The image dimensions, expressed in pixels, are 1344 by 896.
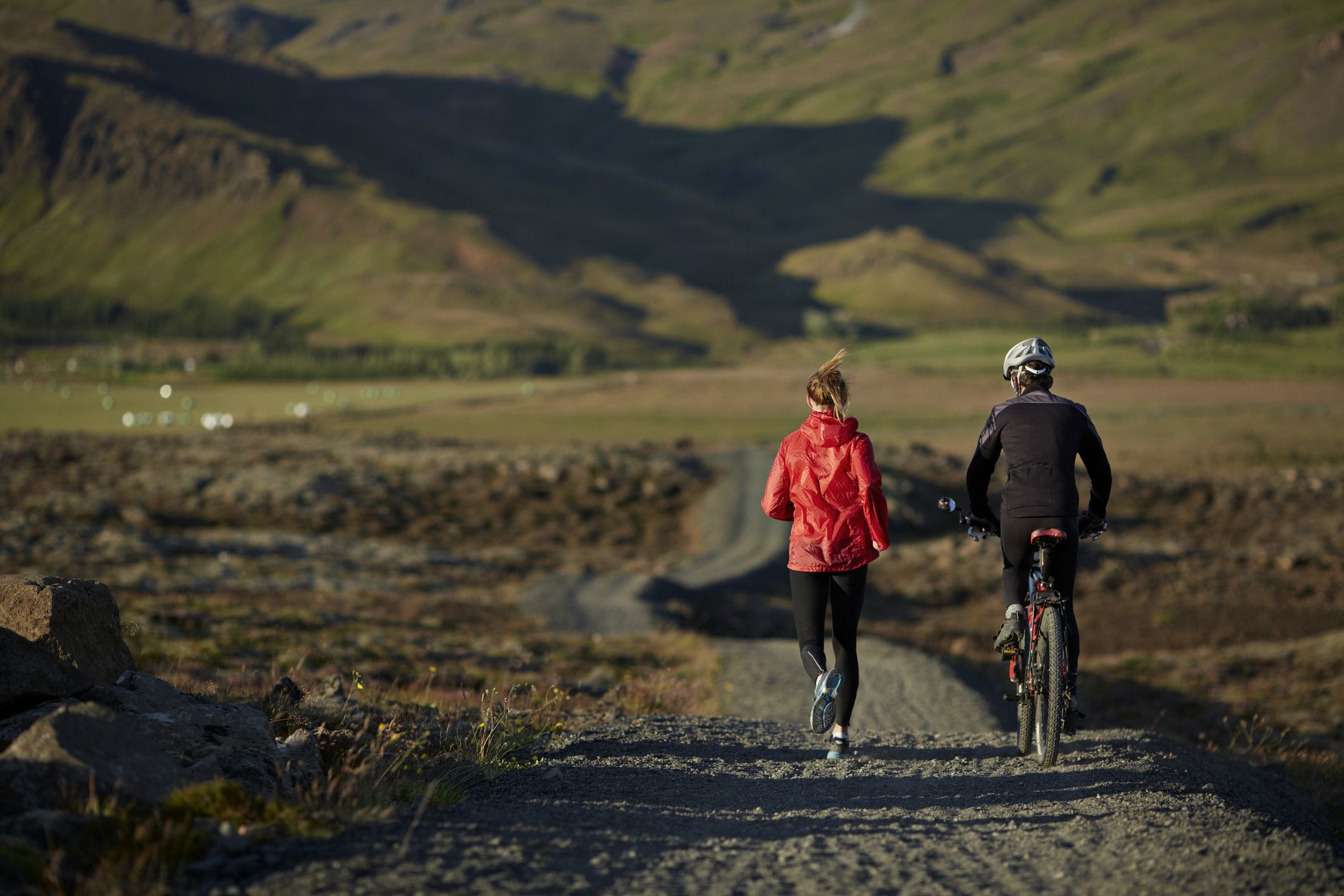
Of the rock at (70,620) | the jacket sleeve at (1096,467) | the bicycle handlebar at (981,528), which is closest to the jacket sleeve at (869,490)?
the bicycle handlebar at (981,528)

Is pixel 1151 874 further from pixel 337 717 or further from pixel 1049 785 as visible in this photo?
pixel 337 717

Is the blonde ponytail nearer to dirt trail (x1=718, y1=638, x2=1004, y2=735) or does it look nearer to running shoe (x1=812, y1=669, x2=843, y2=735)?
running shoe (x1=812, y1=669, x2=843, y2=735)

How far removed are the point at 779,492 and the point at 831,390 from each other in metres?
1.03

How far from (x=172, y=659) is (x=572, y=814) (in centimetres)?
1201

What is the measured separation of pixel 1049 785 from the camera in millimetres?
9414

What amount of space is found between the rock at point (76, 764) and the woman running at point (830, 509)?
17.4ft

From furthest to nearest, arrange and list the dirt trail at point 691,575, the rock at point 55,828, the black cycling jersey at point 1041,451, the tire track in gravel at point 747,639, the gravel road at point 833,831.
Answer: the dirt trail at point 691,575 → the tire track in gravel at point 747,639 → the black cycling jersey at point 1041,451 → the gravel road at point 833,831 → the rock at point 55,828

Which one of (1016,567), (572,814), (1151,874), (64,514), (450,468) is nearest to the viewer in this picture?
(1151,874)

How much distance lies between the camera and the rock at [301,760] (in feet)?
25.6

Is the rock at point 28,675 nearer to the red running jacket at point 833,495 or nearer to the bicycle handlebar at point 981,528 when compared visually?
the red running jacket at point 833,495

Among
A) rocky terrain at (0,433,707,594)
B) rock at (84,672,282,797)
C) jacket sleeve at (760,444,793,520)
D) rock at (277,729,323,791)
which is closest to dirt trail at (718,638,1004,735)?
jacket sleeve at (760,444,793,520)

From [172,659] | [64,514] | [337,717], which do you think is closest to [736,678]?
[172,659]

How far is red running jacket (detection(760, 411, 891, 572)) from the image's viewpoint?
9805mm

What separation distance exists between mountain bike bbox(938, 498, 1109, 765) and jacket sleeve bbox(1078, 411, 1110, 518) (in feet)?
0.64
